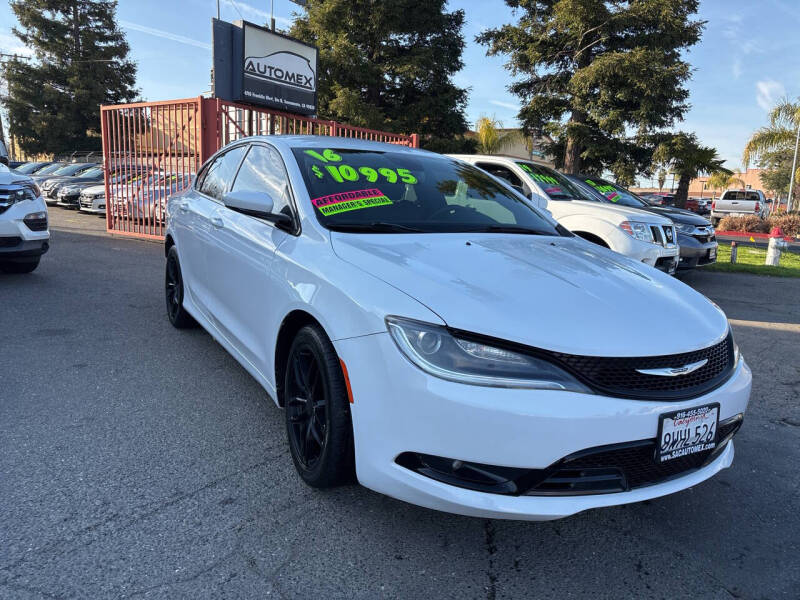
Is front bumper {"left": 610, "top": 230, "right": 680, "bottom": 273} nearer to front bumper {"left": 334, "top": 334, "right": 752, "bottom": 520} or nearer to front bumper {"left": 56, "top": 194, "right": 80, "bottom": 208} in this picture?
front bumper {"left": 334, "top": 334, "right": 752, "bottom": 520}

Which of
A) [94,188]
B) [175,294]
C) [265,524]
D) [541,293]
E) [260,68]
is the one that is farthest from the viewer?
[94,188]

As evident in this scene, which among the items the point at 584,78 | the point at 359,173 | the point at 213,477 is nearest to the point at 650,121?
the point at 584,78

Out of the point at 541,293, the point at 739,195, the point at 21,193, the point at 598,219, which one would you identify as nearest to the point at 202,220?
the point at 541,293

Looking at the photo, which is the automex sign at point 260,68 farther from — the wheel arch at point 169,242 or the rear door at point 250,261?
the rear door at point 250,261

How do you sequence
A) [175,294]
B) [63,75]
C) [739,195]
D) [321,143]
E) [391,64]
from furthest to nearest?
[63,75]
[739,195]
[391,64]
[175,294]
[321,143]

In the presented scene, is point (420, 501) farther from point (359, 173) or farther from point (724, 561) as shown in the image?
point (359, 173)

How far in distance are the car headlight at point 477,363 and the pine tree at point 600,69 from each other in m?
19.6

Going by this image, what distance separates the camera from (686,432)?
198cm

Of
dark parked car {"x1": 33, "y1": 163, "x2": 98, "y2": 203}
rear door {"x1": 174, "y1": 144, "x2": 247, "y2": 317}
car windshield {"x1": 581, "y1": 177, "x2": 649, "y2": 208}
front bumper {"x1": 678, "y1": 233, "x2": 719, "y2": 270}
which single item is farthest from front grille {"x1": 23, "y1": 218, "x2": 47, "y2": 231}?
dark parked car {"x1": 33, "y1": 163, "x2": 98, "y2": 203}

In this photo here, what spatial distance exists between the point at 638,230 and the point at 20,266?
7403 mm

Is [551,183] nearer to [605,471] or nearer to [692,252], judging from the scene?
[692,252]

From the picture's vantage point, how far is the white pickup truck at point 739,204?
26844mm

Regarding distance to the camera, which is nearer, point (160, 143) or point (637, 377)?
point (637, 377)

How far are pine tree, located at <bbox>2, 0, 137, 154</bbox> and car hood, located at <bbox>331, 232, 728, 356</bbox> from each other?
4868cm
